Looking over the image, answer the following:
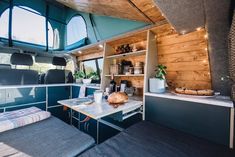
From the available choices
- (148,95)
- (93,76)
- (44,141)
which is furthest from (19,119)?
(93,76)

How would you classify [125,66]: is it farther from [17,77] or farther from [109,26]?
[17,77]

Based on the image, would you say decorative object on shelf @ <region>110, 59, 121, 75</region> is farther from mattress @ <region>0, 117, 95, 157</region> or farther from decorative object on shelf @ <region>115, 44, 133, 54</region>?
mattress @ <region>0, 117, 95, 157</region>

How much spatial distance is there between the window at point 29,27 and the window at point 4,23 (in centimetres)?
14

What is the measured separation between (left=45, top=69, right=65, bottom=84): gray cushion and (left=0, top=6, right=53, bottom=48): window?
1.79m

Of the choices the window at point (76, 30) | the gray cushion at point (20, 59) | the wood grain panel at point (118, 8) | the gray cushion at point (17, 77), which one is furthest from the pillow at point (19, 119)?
the window at point (76, 30)

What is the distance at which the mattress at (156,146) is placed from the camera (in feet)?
2.94

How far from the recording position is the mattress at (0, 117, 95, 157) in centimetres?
97

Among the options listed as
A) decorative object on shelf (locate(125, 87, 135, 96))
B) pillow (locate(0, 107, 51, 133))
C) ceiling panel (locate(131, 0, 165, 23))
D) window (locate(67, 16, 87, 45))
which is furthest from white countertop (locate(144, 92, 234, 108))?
window (locate(67, 16, 87, 45))

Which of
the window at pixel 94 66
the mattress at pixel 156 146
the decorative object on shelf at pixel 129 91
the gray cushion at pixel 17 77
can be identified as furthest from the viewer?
the window at pixel 94 66

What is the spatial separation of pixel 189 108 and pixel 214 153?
1.41 feet

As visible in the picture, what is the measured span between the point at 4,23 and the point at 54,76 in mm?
2342

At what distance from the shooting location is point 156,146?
990mm

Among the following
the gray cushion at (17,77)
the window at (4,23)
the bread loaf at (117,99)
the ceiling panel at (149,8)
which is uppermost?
the window at (4,23)

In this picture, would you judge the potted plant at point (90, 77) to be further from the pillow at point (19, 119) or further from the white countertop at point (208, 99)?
the white countertop at point (208, 99)
